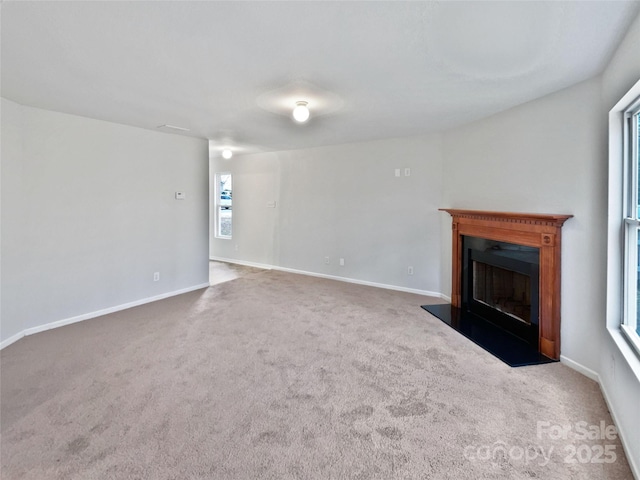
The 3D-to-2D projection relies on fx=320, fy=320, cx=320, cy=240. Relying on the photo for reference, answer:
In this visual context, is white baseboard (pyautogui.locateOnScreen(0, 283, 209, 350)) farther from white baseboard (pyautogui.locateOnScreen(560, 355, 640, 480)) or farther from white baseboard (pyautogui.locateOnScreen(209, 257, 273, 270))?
white baseboard (pyautogui.locateOnScreen(560, 355, 640, 480))

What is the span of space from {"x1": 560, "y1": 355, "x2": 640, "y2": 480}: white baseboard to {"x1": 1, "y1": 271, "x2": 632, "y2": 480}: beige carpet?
0.04 m

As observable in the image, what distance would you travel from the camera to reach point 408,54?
2.12 metres

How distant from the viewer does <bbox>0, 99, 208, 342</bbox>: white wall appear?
3.16 metres

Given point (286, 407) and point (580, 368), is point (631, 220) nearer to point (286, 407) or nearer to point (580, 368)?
point (580, 368)

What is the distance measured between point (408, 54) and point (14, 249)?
3.94m

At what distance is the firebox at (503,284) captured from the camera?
3.01 metres

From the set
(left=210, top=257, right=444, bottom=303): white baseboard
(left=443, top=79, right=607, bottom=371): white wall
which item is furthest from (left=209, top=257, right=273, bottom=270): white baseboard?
(left=443, top=79, right=607, bottom=371): white wall

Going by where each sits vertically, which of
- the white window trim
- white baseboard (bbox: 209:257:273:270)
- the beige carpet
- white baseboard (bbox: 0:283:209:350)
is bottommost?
the beige carpet

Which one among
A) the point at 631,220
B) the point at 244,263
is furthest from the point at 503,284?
the point at 244,263

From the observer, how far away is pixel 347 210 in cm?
552

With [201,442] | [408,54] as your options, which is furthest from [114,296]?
[408,54]

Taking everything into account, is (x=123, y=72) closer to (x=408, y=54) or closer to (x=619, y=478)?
(x=408, y=54)

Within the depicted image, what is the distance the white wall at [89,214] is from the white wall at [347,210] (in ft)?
5.76

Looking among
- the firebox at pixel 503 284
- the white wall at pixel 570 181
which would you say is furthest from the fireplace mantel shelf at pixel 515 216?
the firebox at pixel 503 284
